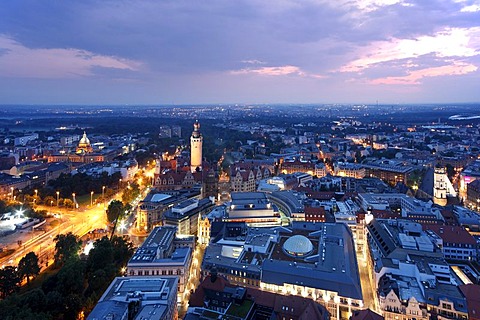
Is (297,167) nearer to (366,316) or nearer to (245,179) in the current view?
(245,179)

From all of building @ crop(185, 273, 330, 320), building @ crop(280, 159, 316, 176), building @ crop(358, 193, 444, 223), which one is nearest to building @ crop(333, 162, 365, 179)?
building @ crop(280, 159, 316, 176)

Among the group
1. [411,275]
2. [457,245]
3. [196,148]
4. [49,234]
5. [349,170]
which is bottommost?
[49,234]

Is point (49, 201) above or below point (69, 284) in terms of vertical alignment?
below

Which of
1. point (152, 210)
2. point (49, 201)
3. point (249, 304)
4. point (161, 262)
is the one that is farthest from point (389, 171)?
point (49, 201)

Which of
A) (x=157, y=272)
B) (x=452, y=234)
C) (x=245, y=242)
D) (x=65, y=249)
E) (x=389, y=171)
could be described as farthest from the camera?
(x=389, y=171)

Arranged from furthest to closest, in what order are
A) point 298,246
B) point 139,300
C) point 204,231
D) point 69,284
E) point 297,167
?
1. point 297,167
2. point 204,231
3. point 298,246
4. point 69,284
5. point 139,300

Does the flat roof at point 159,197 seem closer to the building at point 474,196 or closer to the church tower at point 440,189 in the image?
the church tower at point 440,189

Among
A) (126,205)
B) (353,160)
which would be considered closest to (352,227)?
(126,205)

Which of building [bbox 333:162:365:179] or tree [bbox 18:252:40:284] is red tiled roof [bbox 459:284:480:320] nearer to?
tree [bbox 18:252:40:284]

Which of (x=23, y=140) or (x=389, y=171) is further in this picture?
(x=23, y=140)
